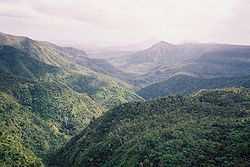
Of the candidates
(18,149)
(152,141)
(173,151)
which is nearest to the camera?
(173,151)

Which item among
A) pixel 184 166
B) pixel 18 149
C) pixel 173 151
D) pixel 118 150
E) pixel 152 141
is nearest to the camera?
pixel 184 166

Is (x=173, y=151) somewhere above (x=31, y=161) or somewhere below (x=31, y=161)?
above

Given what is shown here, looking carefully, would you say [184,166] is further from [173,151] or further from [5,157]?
[5,157]

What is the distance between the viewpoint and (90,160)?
619ft

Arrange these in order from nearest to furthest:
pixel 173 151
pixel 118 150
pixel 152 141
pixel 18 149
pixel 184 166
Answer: pixel 184 166 → pixel 173 151 → pixel 152 141 → pixel 118 150 → pixel 18 149

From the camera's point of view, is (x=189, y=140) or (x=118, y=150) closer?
(x=189, y=140)

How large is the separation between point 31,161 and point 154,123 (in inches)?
2286

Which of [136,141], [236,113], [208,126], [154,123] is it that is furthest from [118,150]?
[236,113]

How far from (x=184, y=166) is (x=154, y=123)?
55657 millimetres

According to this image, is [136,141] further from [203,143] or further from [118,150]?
[203,143]

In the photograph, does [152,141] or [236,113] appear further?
[236,113]

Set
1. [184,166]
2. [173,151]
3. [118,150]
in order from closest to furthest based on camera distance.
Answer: [184,166] → [173,151] → [118,150]

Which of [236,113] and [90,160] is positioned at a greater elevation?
[236,113]

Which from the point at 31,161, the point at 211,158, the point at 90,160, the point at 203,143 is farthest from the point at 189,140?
the point at 31,161
